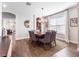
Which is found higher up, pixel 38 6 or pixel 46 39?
pixel 38 6

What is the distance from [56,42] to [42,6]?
3.52ft

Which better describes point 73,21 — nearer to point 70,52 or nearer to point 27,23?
point 70,52

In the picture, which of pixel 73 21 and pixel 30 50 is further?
pixel 30 50

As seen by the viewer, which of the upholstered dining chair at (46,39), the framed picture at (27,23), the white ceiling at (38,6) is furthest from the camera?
the upholstered dining chair at (46,39)

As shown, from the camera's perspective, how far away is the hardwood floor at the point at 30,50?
329cm

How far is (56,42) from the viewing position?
130 inches

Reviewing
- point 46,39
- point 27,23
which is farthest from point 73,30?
point 27,23

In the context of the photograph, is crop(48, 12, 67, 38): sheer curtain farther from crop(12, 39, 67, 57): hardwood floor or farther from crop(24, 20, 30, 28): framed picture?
crop(24, 20, 30, 28): framed picture

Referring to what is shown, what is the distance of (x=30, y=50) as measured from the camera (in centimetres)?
341

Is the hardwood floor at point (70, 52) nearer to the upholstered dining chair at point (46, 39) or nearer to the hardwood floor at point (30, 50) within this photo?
the hardwood floor at point (30, 50)

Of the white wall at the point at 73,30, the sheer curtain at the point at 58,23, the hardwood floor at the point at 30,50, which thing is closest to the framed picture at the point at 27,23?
the hardwood floor at the point at 30,50

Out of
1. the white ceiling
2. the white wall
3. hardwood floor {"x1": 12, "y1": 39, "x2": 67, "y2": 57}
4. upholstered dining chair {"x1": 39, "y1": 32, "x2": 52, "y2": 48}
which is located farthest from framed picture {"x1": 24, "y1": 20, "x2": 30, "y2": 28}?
the white wall

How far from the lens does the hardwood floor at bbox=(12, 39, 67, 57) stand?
3292 mm

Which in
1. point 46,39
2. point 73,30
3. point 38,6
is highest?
point 38,6
